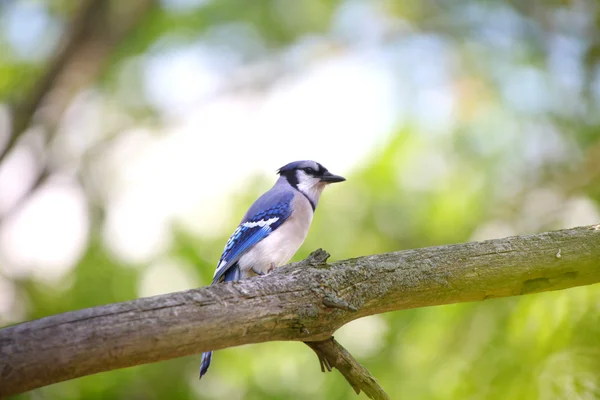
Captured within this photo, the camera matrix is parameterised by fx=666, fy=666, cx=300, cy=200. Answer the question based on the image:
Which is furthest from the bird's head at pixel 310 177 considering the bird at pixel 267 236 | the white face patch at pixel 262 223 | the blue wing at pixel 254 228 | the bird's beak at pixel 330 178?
the white face patch at pixel 262 223

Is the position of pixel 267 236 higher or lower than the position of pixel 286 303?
lower

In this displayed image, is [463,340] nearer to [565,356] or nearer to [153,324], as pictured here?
[565,356]

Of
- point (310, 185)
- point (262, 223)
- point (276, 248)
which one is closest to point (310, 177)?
point (310, 185)


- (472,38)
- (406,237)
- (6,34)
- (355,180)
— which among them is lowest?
(406,237)

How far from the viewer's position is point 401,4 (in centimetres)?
622

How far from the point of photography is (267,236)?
10.3 feet

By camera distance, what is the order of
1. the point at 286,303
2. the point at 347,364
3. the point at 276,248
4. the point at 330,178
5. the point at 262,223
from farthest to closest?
the point at 330,178 < the point at 262,223 < the point at 276,248 < the point at 347,364 < the point at 286,303

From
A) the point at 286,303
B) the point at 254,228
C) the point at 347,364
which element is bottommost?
the point at 254,228

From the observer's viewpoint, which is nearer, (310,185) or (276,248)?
(276,248)

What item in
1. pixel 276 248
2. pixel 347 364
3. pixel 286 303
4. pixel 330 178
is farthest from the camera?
pixel 330 178

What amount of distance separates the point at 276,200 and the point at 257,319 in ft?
5.03

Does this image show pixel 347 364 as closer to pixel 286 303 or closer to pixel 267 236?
pixel 286 303

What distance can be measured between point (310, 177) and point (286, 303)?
179cm

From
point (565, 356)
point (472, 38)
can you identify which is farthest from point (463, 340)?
point (472, 38)
